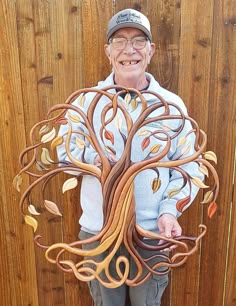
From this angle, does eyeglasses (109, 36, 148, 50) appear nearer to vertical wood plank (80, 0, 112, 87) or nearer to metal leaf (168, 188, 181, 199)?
vertical wood plank (80, 0, 112, 87)

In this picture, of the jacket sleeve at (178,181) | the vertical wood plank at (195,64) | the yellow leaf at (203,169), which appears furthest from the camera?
the vertical wood plank at (195,64)

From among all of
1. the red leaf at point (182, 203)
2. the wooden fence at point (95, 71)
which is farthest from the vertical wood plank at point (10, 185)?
the red leaf at point (182, 203)

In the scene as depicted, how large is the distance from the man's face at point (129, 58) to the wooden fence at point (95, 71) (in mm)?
255

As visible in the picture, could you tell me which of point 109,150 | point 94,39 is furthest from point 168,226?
point 94,39

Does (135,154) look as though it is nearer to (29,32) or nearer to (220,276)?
(29,32)

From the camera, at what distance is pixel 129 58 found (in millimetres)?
1028

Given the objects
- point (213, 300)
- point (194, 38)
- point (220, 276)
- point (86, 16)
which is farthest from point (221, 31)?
point (213, 300)

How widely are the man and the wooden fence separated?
0.18 m

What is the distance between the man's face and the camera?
103cm

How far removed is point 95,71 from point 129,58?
313 mm

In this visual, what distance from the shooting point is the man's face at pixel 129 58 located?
103cm

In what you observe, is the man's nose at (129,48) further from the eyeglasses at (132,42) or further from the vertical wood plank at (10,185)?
the vertical wood plank at (10,185)

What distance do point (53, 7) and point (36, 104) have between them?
31 cm

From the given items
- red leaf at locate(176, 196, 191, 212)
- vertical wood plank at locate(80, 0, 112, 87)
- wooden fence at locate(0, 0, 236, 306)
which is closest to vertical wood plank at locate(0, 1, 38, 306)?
wooden fence at locate(0, 0, 236, 306)
